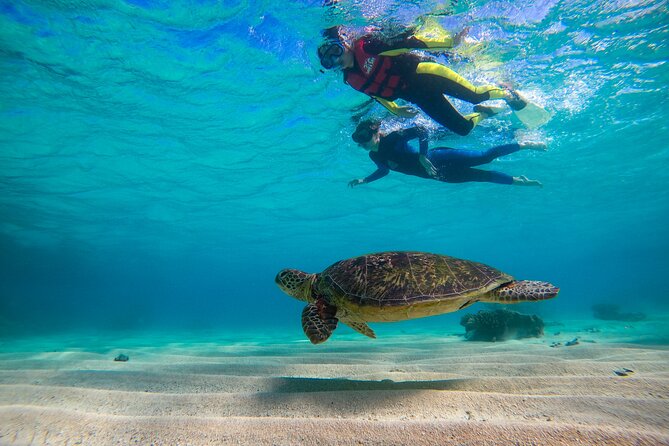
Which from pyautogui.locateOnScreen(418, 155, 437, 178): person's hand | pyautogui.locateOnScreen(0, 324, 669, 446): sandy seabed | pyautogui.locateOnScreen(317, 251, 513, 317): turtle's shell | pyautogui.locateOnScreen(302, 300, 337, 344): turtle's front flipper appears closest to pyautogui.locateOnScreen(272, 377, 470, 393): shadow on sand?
pyautogui.locateOnScreen(0, 324, 669, 446): sandy seabed

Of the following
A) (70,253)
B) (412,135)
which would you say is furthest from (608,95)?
(70,253)

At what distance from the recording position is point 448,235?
42.9 metres

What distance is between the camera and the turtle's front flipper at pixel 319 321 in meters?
3.10

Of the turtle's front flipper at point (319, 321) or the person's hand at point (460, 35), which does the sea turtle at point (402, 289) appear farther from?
the person's hand at point (460, 35)

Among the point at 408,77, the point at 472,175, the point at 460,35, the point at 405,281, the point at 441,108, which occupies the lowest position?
the point at 405,281

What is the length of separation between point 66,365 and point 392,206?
23601 millimetres

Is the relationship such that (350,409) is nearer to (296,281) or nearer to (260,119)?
(296,281)

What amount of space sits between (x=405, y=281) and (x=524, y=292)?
4.44 feet

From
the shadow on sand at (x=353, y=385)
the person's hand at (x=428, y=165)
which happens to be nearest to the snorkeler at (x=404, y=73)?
the person's hand at (x=428, y=165)

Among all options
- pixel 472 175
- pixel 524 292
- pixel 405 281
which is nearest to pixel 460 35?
pixel 472 175

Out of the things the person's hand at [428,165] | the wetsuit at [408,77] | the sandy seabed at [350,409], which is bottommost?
the sandy seabed at [350,409]

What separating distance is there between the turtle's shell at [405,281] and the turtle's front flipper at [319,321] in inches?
6.2

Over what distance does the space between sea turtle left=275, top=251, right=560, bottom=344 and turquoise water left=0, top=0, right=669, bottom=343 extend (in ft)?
23.4

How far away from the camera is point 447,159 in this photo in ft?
28.8
